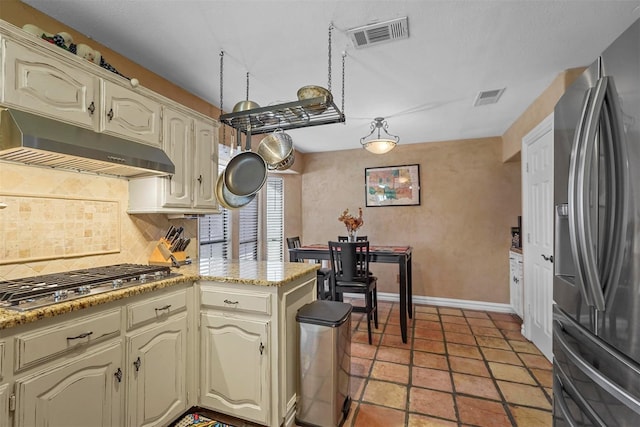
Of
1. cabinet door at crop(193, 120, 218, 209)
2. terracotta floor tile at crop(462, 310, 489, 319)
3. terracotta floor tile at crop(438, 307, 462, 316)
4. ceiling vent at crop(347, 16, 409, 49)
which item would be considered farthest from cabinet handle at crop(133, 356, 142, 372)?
terracotta floor tile at crop(462, 310, 489, 319)

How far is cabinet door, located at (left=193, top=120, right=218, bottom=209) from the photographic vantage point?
2488mm

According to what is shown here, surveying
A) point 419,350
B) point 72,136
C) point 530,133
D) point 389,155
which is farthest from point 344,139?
point 72,136

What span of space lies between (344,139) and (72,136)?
337 cm

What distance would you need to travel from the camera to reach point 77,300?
4.37 feet

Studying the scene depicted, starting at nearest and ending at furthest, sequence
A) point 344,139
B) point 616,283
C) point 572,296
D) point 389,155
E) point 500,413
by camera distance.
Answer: point 616,283 < point 572,296 < point 500,413 < point 344,139 < point 389,155

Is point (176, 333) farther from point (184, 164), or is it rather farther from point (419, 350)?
point (419, 350)

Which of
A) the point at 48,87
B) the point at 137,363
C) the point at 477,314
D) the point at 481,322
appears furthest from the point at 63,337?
the point at 477,314

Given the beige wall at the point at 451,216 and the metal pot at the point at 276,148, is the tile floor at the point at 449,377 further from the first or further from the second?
the metal pot at the point at 276,148

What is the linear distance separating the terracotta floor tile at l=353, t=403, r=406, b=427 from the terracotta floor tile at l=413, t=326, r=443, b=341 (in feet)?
4.55

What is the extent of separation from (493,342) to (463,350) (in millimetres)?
441

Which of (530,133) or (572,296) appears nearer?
(572,296)

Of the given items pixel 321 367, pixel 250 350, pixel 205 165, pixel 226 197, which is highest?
pixel 205 165

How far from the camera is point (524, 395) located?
218 cm

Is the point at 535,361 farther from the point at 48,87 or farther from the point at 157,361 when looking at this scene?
the point at 48,87
